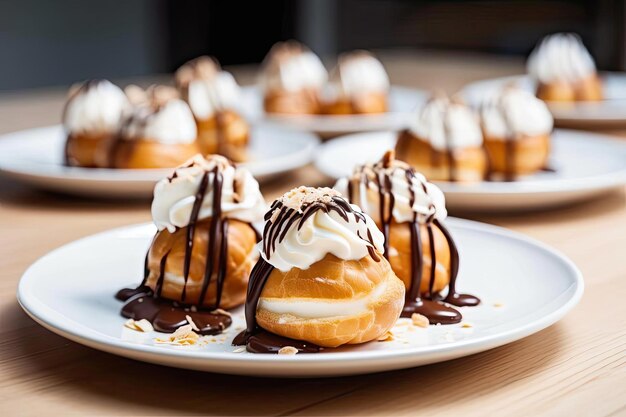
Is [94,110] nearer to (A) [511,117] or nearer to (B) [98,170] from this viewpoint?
(B) [98,170]

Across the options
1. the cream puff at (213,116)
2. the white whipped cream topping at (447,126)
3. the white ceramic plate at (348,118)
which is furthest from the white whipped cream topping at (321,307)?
the white ceramic plate at (348,118)

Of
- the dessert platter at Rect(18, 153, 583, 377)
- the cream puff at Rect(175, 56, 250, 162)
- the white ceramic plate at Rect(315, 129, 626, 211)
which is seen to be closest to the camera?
the dessert platter at Rect(18, 153, 583, 377)

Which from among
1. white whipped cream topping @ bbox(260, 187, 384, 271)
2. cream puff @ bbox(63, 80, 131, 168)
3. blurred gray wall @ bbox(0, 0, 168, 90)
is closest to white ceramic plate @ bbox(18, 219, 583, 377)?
white whipped cream topping @ bbox(260, 187, 384, 271)

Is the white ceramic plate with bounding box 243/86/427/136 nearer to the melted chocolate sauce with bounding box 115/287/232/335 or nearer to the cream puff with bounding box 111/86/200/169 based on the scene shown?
the cream puff with bounding box 111/86/200/169

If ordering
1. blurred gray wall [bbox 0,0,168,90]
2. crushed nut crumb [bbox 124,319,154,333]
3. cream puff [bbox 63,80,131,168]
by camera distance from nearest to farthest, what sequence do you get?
1. crushed nut crumb [bbox 124,319,154,333]
2. cream puff [bbox 63,80,131,168]
3. blurred gray wall [bbox 0,0,168,90]

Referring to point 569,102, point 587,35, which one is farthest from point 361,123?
point 587,35
